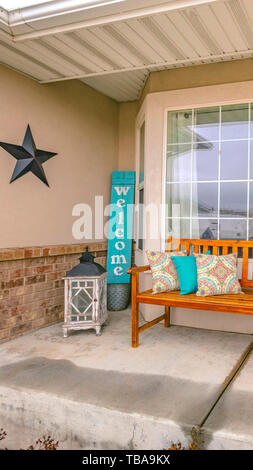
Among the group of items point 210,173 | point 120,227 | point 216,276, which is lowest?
point 216,276

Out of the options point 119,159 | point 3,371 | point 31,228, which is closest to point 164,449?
point 3,371

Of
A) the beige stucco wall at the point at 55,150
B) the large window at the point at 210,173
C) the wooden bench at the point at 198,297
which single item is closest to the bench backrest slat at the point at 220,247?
the wooden bench at the point at 198,297

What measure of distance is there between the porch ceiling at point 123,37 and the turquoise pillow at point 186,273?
191cm

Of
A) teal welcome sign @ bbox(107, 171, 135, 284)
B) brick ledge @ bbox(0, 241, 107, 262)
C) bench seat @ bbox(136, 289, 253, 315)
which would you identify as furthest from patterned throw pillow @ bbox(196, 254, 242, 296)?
teal welcome sign @ bbox(107, 171, 135, 284)

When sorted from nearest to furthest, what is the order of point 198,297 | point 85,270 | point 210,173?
point 198,297, point 85,270, point 210,173

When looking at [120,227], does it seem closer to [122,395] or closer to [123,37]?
[123,37]

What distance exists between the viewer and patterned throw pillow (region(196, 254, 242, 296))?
3377 millimetres

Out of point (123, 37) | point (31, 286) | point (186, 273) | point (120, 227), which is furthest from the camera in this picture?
point (120, 227)

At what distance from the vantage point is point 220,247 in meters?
3.96

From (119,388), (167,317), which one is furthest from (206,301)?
(119,388)

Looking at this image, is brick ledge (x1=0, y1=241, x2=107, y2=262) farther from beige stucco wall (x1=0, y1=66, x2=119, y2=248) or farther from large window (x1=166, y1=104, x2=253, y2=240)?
large window (x1=166, y1=104, x2=253, y2=240)

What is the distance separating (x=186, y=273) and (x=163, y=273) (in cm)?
22

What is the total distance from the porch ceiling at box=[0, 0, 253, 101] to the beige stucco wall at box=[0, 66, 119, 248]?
0.97 ft
